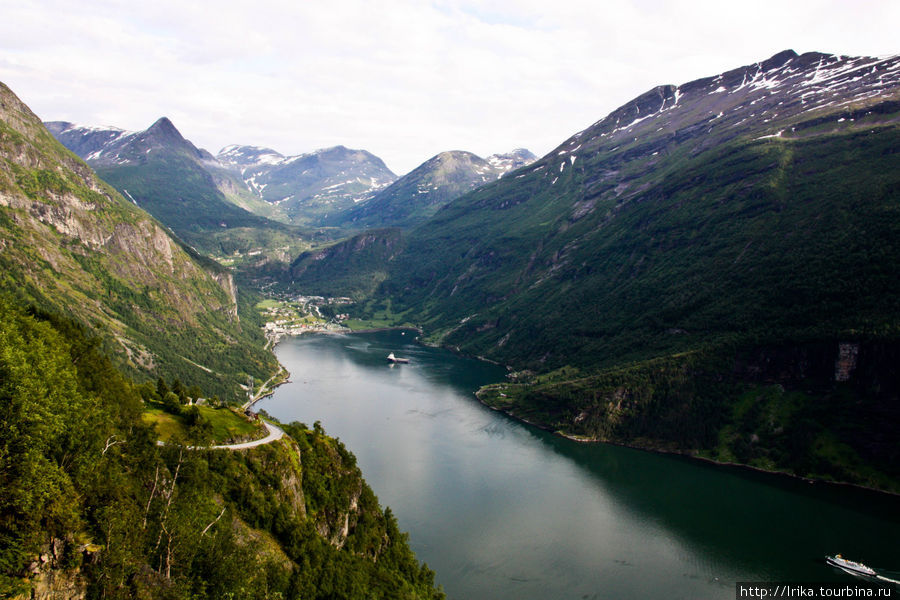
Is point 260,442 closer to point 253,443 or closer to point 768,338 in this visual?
point 253,443

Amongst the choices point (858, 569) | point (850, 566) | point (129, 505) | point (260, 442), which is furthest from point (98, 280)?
point (858, 569)

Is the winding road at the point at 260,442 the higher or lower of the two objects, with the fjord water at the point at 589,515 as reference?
higher

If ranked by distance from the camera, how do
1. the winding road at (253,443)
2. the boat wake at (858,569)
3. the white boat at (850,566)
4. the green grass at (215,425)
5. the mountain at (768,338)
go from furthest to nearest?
the mountain at (768,338) → the white boat at (850,566) → the boat wake at (858,569) → the green grass at (215,425) → the winding road at (253,443)

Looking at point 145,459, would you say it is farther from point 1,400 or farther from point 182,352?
point 182,352

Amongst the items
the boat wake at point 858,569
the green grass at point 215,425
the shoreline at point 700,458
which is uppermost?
the green grass at point 215,425

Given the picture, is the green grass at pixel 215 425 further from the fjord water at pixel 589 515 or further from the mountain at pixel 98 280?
the mountain at pixel 98 280

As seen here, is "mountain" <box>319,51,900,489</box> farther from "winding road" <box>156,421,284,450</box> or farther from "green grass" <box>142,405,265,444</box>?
"green grass" <box>142,405,265,444</box>


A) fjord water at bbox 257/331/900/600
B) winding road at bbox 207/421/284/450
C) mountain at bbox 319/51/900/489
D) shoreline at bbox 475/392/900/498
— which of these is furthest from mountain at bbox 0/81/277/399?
winding road at bbox 207/421/284/450

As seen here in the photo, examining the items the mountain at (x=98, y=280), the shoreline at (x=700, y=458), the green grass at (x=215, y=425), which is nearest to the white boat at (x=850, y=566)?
the shoreline at (x=700, y=458)
